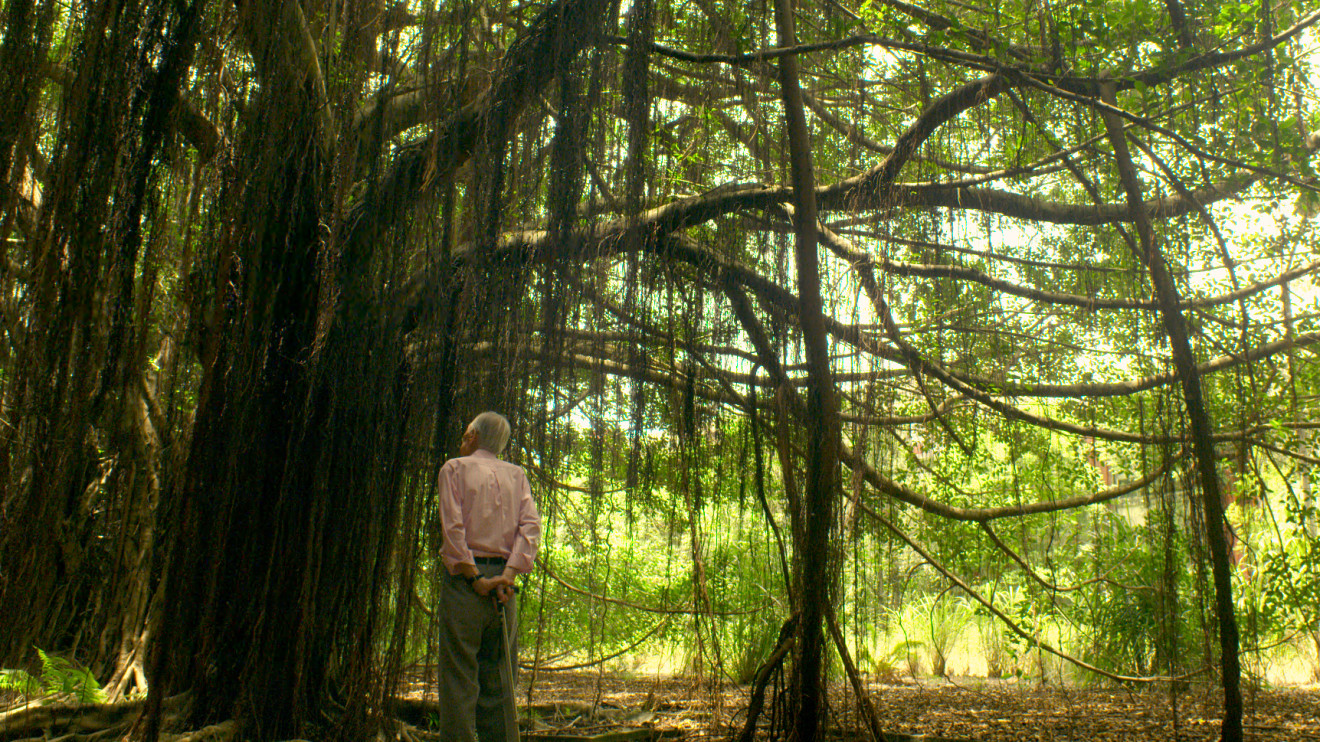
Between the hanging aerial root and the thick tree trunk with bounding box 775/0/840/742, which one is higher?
the thick tree trunk with bounding box 775/0/840/742

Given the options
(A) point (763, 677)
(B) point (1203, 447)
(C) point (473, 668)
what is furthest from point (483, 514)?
(B) point (1203, 447)

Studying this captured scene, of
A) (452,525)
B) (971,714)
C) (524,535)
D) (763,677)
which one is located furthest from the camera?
(971,714)

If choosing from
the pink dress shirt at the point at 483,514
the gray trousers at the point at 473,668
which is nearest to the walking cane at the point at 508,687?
the gray trousers at the point at 473,668

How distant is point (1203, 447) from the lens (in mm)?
2092

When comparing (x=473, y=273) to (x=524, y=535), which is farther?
(x=473, y=273)

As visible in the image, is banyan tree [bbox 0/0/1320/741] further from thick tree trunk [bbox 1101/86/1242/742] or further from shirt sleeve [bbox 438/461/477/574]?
shirt sleeve [bbox 438/461/477/574]

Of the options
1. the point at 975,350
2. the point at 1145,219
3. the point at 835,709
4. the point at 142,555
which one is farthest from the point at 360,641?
the point at 975,350

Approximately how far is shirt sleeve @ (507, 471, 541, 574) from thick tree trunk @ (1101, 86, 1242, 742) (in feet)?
5.57

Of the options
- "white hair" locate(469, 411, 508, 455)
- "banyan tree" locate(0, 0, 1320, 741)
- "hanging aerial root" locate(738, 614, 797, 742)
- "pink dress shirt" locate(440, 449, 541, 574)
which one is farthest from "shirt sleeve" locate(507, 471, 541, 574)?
"hanging aerial root" locate(738, 614, 797, 742)

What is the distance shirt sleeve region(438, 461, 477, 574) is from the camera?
6.40 feet

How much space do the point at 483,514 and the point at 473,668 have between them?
380 mm

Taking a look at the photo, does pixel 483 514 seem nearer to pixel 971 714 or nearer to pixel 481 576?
pixel 481 576

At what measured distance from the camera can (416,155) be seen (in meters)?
2.38

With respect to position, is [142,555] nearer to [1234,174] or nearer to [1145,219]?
[1145,219]
